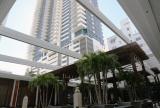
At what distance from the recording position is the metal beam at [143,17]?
13.3ft

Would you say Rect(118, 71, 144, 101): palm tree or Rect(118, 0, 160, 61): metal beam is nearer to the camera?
Rect(118, 0, 160, 61): metal beam

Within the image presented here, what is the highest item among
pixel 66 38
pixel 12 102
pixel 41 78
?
pixel 66 38

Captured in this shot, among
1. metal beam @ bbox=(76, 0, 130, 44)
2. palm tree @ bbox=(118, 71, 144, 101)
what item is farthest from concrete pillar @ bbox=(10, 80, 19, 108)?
metal beam @ bbox=(76, 0, 130, 44)

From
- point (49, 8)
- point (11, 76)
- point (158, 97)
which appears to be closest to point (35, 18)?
point (49, 8)

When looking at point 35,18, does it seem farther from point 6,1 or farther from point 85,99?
point 6,1

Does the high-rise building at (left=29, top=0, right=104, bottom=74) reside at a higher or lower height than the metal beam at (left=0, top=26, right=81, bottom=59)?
higher

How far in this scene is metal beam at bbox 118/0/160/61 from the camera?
405 cm

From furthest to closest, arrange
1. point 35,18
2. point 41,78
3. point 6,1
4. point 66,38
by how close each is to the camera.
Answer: point 66,38 → point 35,18 → point 41,78 → point 6,1

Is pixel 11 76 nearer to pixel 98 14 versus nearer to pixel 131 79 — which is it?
pixel 98 14

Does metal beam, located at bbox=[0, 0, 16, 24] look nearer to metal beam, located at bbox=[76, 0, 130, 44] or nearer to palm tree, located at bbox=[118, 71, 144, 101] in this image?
metal beam, located at bbox=[76, 0, 130, 44]

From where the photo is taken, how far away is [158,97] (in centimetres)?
831

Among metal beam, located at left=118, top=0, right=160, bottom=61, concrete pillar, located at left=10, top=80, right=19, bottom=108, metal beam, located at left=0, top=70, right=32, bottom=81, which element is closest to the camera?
metal beam, located at left=118, top=0, right=160, bottom=61

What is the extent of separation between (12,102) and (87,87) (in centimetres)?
628

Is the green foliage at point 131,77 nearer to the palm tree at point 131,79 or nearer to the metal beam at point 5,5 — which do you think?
the palm tree at point 131,79
